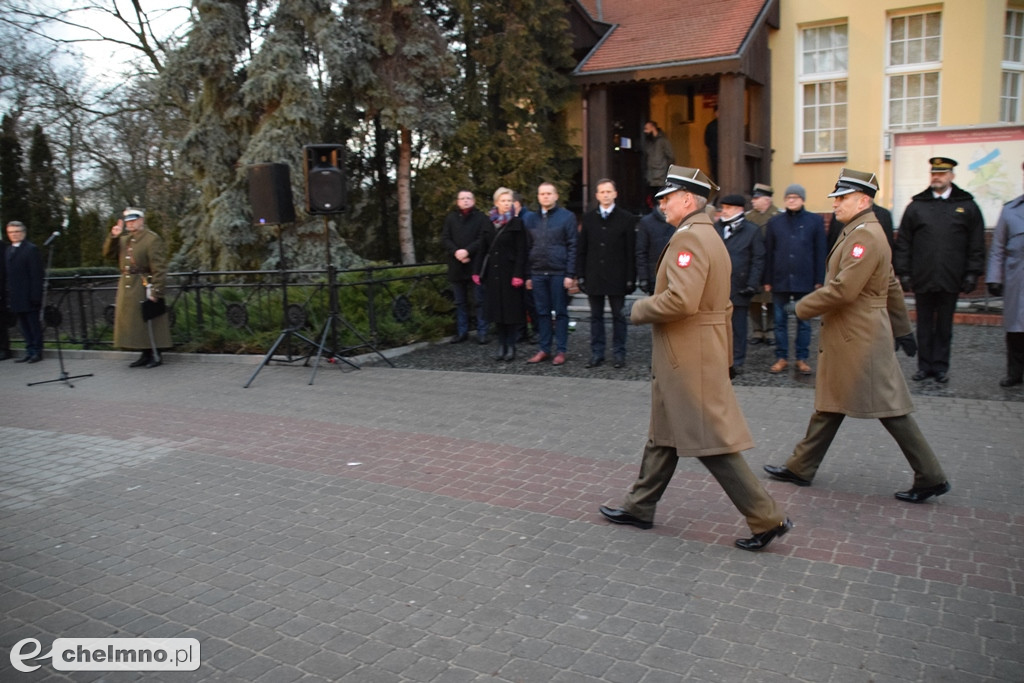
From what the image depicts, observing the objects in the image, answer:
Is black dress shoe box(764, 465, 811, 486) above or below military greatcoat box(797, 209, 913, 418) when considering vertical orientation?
below

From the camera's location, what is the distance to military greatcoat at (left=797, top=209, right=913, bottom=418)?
5.16 m

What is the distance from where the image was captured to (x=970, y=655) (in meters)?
3.49

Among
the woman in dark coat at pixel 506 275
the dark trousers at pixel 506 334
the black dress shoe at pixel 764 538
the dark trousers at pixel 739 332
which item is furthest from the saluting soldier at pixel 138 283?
the black dress shoe at pixel 764 538

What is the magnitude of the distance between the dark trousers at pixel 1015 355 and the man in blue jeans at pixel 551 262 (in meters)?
4.45

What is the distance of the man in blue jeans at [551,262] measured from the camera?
10.1 metres

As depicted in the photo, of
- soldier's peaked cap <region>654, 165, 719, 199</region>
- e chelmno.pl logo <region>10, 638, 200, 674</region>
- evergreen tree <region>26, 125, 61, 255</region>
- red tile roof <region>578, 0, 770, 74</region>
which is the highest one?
red tile roof <region>578, 0, 770, 74</region>

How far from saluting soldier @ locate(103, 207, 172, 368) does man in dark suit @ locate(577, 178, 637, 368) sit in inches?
220

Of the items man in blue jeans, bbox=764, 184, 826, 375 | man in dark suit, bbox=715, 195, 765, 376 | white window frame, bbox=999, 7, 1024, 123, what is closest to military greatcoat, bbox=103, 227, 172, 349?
man in dark suit, bbox=715, 195, 765, 376

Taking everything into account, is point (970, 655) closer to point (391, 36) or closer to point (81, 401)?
point (81, 401)

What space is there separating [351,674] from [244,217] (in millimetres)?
13010

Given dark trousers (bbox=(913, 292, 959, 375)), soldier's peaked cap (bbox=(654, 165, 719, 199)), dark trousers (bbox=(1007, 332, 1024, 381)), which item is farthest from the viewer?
dark trousers (bbox=(913, 292, 959, 375))

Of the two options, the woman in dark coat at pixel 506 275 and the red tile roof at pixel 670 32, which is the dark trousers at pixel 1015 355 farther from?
the red tile roof at pixel 670 32

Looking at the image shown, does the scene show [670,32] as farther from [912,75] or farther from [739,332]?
[739,332]

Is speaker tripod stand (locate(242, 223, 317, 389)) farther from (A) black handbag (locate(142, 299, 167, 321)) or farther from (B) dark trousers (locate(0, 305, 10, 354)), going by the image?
(B) dark trousers (locate(0, 305, 10, 354))
